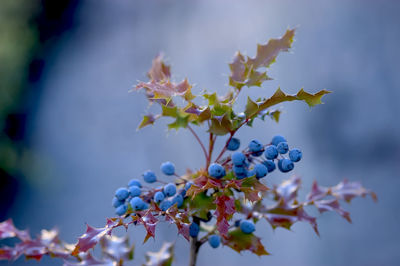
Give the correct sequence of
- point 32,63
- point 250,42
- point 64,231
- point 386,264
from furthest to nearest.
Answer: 1. point 32,63
2. point 64,231
3. point 250,42
4. point 386,264

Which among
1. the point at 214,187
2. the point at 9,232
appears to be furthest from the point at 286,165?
the point at 9,232

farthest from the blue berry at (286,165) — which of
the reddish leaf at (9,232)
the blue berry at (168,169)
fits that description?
the reddish leaf at (9,232)

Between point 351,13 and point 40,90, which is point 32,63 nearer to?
point 40,90

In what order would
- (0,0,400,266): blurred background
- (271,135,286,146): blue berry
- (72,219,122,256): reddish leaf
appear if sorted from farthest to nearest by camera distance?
(0,0,400,266): blurred background → (271,135,286,146): blue berry → (72,219,122,256): reddish leaf

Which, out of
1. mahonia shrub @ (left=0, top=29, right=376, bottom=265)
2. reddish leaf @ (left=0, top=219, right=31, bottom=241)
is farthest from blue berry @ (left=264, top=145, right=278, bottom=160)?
reddish leaf @ (left=0, top=219, right=31, bottom=241)

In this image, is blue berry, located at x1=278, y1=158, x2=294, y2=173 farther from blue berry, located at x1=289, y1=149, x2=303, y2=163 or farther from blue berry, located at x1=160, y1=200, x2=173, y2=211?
blue berry, located at x1=160, y1=200, x2=173, y2=211

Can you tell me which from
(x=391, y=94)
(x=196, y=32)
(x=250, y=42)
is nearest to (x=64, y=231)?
(x=196, y=32)
